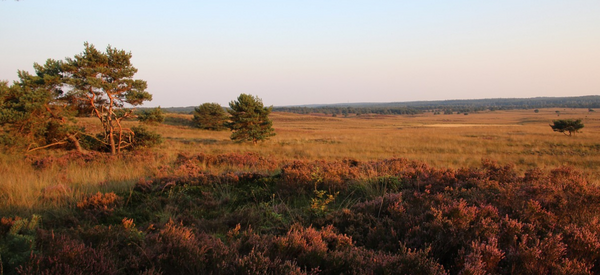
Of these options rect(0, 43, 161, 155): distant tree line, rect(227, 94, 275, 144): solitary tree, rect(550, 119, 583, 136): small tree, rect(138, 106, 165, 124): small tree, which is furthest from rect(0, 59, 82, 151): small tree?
rect(550, 119, 583, 136): small tree

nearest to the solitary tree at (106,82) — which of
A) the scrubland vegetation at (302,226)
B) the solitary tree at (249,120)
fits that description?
the scrubland vegetation at (302,226)

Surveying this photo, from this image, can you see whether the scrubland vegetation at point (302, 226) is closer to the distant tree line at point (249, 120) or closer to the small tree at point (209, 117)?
Answer: the distant tree line at point (249, 120)

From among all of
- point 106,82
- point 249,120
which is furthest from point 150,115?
point 249,120

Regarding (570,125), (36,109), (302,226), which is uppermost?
(36,109)

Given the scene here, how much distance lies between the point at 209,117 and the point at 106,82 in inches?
1351

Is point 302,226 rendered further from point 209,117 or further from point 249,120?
point 209,117

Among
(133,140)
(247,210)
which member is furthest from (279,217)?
(133,140)

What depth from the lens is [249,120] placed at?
75.2ft

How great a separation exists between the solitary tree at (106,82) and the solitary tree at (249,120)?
11357mm

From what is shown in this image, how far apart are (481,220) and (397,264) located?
145 cm

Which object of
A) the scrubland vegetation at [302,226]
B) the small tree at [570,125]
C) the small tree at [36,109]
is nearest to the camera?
the scrubland vegetation at [302,226]

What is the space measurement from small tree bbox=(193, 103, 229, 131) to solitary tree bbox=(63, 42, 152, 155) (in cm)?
3242

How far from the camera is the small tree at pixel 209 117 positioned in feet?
145

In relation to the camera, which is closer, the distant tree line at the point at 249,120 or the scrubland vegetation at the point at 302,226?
the scrubland vegetation at the point at 302,226
